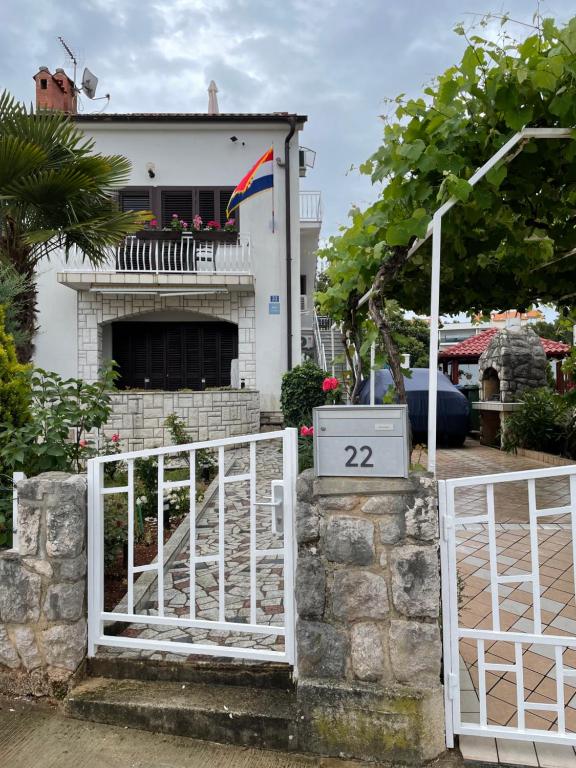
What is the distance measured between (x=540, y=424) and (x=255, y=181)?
24.7ft

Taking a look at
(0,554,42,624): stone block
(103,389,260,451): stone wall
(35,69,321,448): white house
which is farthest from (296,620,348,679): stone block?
(35,69,321,448): white house

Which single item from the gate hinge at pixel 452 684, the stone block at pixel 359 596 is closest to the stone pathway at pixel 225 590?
the stone block at pixel 359 596

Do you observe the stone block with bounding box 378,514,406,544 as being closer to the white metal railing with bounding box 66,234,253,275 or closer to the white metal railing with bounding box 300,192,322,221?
the white metal railing with bounding box 66,234,253,275

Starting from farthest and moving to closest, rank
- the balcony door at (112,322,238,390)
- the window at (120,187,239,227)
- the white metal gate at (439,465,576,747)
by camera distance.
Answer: the balcony door at (112,322,238,390), the window at (120,187,239,227), the white metal gate at (439,465,576,747)

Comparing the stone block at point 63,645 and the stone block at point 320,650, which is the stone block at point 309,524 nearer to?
the stone block at point 320,650

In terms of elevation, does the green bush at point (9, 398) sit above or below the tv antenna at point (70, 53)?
below

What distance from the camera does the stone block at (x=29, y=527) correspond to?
2.32 metres

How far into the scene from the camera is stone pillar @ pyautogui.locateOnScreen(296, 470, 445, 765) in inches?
77.4

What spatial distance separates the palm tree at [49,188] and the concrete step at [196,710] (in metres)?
4.30

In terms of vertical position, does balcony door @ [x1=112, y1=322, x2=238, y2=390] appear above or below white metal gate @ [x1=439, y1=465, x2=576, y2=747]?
above

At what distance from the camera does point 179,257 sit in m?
11.2

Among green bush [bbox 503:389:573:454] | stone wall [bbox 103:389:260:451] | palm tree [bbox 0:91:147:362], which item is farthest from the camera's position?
stone wall [bbox 103:389:260:451]

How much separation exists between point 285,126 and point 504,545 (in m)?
→ 10.4

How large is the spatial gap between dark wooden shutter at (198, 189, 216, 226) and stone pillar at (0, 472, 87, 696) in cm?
1018
